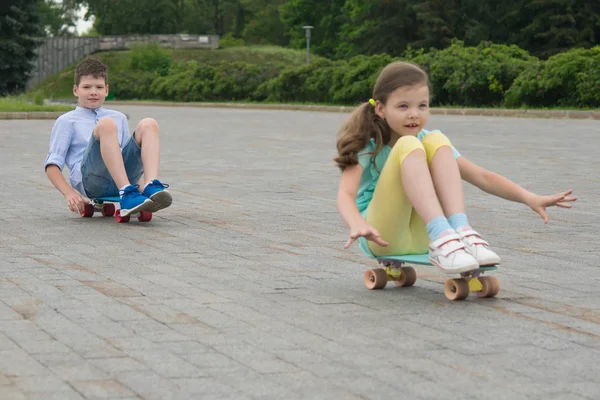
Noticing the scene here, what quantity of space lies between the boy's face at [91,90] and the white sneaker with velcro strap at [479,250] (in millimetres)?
4005

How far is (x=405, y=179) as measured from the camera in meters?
5.02

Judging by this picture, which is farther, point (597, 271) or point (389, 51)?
point (389, 51)

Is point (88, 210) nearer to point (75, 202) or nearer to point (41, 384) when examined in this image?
point (75, 202)

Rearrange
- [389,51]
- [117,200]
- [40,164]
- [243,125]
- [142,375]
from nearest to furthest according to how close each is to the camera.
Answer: [142,375] < [117,200] < [40,164] < [243,125] < [389,51]

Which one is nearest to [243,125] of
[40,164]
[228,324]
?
[40,164]

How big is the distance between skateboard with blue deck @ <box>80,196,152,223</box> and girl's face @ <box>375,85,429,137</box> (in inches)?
123

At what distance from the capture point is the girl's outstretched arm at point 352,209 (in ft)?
15.8

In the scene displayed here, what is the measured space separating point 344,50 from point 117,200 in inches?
3160

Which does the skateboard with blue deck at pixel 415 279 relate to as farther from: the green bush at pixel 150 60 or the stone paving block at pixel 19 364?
the green bush at pixel 150 60

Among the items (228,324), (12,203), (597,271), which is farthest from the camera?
(12,203)

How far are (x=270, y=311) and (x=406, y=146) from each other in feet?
2.98

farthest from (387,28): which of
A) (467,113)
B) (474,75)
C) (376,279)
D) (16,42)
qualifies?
(376,279)

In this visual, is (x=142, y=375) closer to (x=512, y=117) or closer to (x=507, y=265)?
(x=507, y=265)

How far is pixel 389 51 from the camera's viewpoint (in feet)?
247
